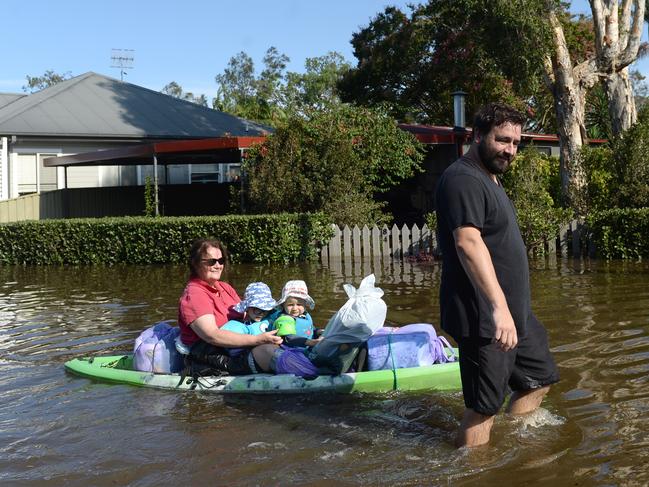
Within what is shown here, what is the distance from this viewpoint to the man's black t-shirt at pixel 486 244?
4324mm

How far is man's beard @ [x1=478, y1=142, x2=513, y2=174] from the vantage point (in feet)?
14.7

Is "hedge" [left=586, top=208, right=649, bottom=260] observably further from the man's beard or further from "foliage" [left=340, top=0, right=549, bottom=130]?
the man's beard

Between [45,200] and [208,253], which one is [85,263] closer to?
[45,200]

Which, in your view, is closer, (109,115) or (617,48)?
(617,48)

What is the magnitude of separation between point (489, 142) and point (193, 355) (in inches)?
135

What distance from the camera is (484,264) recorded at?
425 centimetres

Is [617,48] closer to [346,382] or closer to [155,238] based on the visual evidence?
[155,238]

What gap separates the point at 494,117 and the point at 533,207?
1237cm

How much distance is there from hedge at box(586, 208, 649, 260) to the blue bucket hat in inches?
400

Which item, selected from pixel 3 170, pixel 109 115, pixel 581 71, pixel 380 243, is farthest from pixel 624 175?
pixel 3 170

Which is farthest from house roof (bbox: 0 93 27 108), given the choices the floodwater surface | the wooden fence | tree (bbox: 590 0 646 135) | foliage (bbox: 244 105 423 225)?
the floodwater surface

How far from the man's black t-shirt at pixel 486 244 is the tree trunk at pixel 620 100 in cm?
1930

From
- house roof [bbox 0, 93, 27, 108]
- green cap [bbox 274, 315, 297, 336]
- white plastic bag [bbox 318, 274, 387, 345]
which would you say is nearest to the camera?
white plastic bag [bbox 318, 274, 387, 345]

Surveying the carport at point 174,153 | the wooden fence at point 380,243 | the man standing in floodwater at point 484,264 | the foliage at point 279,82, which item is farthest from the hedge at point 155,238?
the foliage at point 279,82
